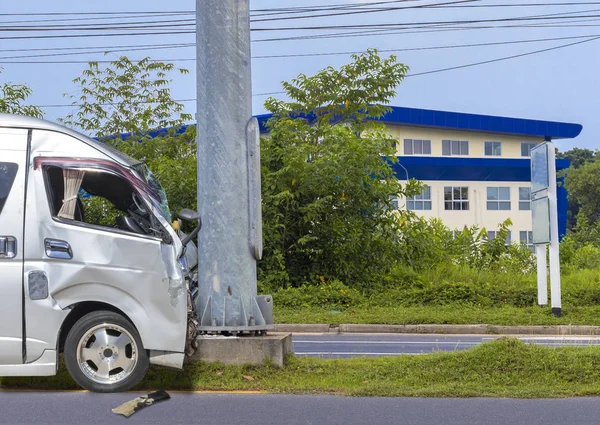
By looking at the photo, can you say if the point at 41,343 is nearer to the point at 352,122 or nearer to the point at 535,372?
the point at 535,372

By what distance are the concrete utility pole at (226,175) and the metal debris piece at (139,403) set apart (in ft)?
4.39

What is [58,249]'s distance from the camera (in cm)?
663

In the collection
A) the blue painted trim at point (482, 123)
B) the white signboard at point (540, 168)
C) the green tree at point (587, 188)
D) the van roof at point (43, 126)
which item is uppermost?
the blue painted trim at point (482, 123)

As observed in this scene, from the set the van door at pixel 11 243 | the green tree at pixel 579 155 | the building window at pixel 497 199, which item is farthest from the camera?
the green tree at pixel 579 155

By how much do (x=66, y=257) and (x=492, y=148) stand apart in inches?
2146

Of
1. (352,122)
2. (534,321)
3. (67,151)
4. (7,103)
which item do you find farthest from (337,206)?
(67,151)

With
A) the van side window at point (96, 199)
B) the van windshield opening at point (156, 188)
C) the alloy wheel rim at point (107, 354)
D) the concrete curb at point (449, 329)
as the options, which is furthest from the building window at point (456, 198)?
the alloy wheel rim at point (107, 354)

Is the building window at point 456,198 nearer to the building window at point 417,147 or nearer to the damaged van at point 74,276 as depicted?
the building window at point 417,147

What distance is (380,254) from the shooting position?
2155 centimetres

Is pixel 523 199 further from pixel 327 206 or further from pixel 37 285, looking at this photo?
pixel 37 285

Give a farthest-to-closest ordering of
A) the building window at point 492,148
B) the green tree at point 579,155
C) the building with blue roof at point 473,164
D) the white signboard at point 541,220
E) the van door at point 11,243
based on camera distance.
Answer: the green tree at point 579,155 → the building window at point 492,148 → the building with blue roof at point 473,164 → the white signboard at point 541,220 → the van door at point 11,243

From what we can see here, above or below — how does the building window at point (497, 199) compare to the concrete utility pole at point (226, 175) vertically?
above

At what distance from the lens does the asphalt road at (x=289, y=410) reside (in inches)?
248

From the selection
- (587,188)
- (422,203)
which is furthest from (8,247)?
(587,188)
